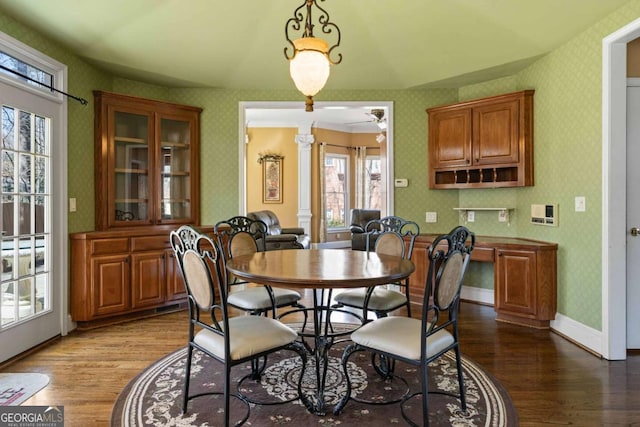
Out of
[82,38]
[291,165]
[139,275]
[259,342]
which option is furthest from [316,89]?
[291,165]

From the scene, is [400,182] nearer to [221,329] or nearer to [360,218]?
[221,329]

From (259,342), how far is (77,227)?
9.07ft

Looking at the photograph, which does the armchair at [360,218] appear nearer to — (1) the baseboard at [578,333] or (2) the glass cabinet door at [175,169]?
(2) the glass cabinet door at [175,169]

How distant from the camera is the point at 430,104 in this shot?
5.00 m

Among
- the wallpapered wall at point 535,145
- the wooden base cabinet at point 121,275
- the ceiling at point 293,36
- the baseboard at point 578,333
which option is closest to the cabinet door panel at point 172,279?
the wooden base cabinet at point 121,275

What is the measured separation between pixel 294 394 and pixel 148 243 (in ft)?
7.80

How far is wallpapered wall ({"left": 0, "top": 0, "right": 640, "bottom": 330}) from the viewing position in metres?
3.32

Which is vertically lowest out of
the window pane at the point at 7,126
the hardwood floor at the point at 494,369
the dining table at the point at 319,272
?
the hardwood floor at the point at 494,369

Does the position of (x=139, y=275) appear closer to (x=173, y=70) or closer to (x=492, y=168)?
(x=173, y=70)

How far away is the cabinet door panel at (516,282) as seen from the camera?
378 cm

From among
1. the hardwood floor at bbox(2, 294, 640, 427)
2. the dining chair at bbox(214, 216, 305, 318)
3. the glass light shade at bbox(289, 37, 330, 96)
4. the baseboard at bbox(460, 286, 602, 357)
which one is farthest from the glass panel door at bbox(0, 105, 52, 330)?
the baseboard at bbox(460, 286, 602, 357)

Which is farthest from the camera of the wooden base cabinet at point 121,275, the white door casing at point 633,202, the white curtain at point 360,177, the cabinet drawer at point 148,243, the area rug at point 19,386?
the white curtain at point 360,177

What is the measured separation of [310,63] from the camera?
244 cm

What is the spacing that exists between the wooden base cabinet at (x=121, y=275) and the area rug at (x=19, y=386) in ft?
3.36
